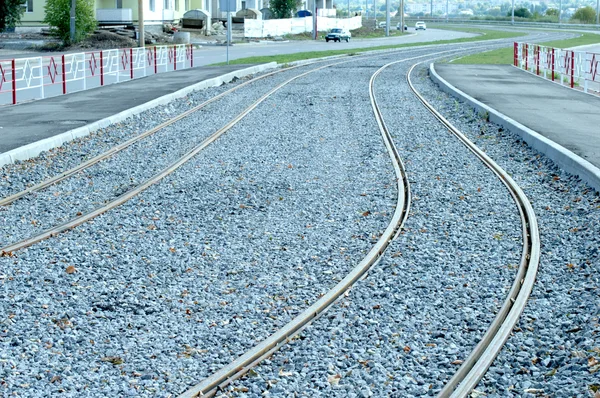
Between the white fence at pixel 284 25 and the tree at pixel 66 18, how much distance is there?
69.1ft

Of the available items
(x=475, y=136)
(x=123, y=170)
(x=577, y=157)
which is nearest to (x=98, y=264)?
(x=123, y=170)

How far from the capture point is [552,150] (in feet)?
48.4

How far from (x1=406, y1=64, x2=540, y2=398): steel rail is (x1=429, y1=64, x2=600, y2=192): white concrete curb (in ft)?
3.54

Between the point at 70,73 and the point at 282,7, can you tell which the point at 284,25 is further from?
the point at 70,73

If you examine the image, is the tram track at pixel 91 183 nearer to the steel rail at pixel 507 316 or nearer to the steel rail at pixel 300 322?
the steel rail at pixel 300 322

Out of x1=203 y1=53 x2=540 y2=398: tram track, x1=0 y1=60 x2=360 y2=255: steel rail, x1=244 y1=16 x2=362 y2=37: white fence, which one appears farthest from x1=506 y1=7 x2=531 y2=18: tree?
x1=203 y1=53 x2=540 y2=398: tram track

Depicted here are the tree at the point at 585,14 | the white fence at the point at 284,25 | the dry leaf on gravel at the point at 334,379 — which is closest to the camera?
the dry leaf on gravel at the point at 334,379

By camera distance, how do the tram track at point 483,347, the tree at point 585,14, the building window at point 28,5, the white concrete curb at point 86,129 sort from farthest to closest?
1. the tree at point 585,14
2. the building window at point 28,5
3. the white concrete curb at point 86,129
4. the tram track at point 483,347

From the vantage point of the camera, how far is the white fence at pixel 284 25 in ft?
260

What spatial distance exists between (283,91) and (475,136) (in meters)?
10.7

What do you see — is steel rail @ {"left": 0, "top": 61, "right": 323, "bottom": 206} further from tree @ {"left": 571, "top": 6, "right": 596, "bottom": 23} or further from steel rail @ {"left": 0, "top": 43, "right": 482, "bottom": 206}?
tree @ {"left": 571, "top": 6, "right": 596, "bottom": 23}

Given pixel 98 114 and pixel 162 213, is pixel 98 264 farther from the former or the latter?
pixel 98 114

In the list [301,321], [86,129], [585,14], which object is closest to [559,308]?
[301,321]

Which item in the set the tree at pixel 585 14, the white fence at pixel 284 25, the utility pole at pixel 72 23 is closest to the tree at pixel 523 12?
the tree at pixel 585 14
